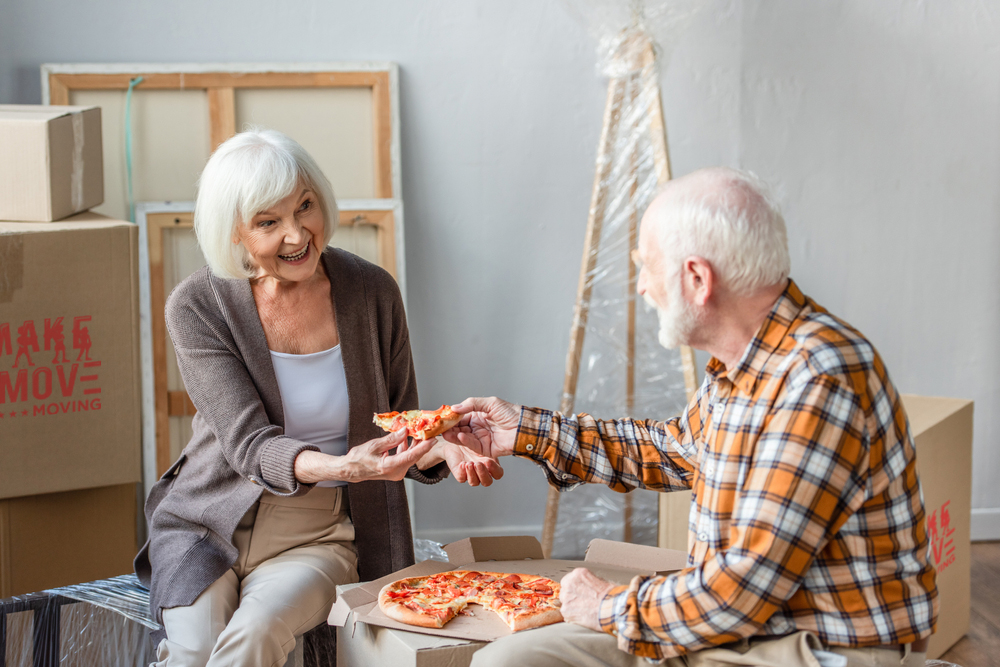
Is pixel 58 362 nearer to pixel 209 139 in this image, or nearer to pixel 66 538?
pixel 66 538

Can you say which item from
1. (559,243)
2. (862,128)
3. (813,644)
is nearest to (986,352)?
(862,128)

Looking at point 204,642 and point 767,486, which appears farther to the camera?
point 204,642

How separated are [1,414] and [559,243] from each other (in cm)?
175

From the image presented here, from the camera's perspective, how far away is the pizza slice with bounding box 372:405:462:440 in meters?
1.65

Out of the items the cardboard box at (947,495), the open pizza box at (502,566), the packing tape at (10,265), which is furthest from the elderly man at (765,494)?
the packing tape at (10,265)

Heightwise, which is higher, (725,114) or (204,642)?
(725,114)

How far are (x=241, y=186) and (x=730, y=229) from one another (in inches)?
39.6

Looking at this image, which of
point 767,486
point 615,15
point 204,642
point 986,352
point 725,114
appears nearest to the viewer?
point 767,486

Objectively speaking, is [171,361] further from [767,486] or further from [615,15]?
[767,486]

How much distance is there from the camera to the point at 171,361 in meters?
2.79

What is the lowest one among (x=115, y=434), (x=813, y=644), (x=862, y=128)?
(x=813, y=644)

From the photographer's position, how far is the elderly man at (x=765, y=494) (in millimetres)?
1136

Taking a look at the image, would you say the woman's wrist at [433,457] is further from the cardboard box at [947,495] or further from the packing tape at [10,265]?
the cardboard box at [947,495]

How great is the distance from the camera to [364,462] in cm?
160
